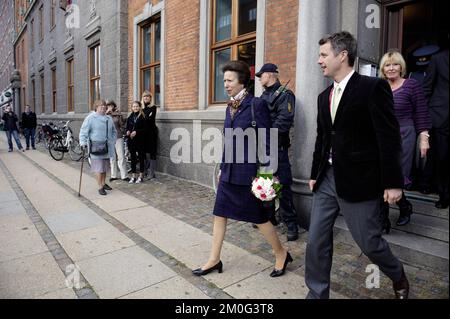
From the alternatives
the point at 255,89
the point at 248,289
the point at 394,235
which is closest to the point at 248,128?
the point at 248,289

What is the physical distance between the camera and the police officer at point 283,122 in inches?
154

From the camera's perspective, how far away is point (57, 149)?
463 inches

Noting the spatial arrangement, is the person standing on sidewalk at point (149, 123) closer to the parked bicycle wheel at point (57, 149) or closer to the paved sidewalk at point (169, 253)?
the paved sidewalk at point (169, 253)

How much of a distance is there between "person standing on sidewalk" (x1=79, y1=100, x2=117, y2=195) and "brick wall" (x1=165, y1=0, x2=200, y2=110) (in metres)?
1.84

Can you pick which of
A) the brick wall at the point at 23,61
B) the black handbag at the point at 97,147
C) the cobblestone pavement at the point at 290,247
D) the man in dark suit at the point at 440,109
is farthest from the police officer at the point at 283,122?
the brick wall at the point at 23,61

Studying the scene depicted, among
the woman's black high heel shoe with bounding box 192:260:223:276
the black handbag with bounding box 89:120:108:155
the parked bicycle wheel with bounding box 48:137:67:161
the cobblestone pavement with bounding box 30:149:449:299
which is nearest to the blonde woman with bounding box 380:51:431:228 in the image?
the cobblestone pavement with bounding box 30:149:449:299

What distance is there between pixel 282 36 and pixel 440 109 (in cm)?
387

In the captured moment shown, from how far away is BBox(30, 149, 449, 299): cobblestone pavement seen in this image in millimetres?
2824

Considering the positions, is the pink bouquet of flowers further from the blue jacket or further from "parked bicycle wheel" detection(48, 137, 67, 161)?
"parked bicycle wheel" detection(48, 137, 67, 161)

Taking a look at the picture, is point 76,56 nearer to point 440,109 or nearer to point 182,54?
point 182,54

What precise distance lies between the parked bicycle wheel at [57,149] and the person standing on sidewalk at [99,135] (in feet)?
20.0

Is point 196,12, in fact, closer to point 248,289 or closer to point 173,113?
point 173,113

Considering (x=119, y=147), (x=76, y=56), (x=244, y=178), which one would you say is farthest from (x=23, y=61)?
(x=244, y=178)
